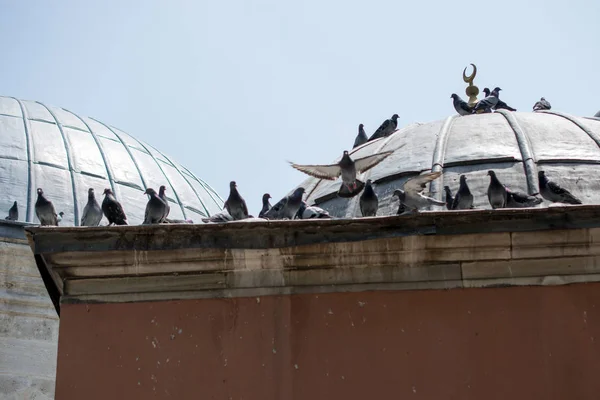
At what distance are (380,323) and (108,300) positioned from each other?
1940mm

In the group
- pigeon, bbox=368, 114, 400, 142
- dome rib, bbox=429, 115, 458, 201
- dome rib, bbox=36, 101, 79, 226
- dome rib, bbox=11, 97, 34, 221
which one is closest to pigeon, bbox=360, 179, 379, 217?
dome rib, bbox=429, 115, 458, 201

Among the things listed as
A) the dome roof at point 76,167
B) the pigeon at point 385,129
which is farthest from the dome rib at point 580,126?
the dome roof at point 76,167

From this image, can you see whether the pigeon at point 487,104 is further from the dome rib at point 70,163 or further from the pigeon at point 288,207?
the dome rib at point 70,163

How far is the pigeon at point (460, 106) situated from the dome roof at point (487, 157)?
3.62ft

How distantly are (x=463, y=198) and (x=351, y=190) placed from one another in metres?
1.30

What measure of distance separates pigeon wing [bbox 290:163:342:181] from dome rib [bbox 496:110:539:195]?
177 centimetres

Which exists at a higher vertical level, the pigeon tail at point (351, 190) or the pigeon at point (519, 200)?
the pigeon tail at point (351, 190)

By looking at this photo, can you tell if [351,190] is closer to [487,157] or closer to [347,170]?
[347,170]

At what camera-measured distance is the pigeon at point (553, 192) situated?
10086 millimetres

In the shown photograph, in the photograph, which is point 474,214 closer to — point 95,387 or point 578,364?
point 578,364

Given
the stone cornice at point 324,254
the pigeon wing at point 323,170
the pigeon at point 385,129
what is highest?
the pigeon at point 385,129

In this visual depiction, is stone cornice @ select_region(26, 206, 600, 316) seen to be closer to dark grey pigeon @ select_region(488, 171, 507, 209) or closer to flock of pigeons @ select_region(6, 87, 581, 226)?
flock of pigeons @ select_region(6, 87, 581, 226)

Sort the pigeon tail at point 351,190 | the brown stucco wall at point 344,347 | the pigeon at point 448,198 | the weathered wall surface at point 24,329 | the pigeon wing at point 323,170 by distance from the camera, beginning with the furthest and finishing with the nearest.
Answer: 1. the weathered wall surface at point 24,329
2. the pigeon wing at point 323,170
3. the pigeon tail at point 351,190
4. the pigeon at point 448,198
5. the brown stucco wall at point 344,347

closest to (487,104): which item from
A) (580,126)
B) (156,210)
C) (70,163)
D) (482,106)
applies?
(482,106)
